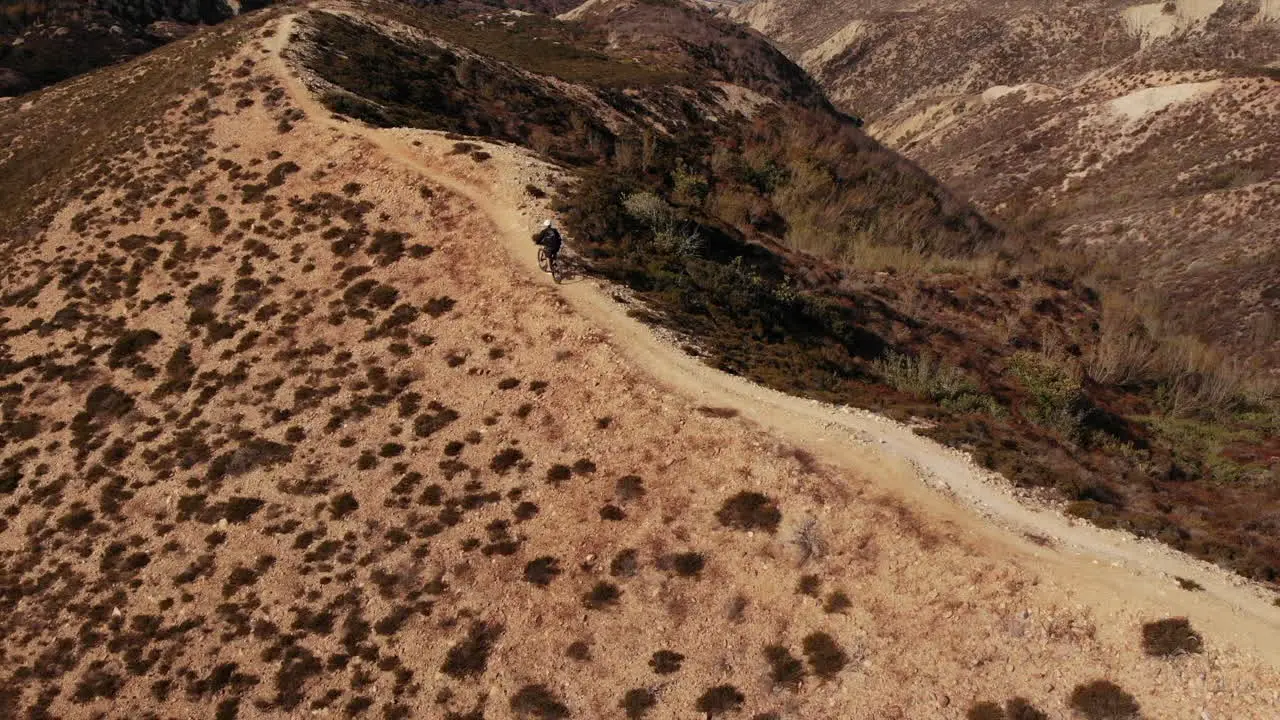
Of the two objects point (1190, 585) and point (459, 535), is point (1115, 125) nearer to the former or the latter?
point (1190, 585)

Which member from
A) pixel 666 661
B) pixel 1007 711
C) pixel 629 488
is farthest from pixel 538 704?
pixel 1007 711

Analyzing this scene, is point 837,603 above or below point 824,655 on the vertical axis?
above

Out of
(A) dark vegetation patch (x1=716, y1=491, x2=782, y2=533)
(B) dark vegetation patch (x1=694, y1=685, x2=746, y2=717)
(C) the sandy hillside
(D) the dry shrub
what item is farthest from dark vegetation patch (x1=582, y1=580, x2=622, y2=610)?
(D) the dry shrub

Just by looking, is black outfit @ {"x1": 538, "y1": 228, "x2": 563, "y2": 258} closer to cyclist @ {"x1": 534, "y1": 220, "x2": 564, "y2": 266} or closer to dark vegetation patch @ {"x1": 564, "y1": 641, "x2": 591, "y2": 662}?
cyclist @ {"x1": 534, "y1": 220, "x2": 564, "y2": 266}

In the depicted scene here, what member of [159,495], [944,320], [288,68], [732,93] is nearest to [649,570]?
[159,495]

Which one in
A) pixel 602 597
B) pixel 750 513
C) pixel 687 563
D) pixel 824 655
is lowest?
pixel 602 597

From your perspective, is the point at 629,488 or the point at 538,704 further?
the point at 629,488

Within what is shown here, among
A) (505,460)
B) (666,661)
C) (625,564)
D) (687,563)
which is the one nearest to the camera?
(666,661)
